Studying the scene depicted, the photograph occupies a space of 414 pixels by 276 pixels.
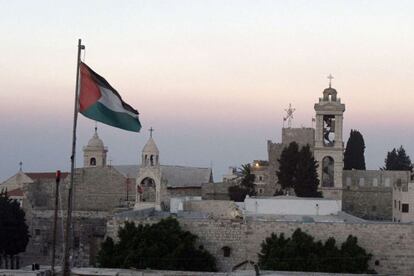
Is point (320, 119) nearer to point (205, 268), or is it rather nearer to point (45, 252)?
point (45, 252)

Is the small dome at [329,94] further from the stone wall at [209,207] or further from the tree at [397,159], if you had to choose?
the tree at [397,159]

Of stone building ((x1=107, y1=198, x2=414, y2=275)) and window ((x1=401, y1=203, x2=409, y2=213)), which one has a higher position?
window ((x1=401, y1=203, x2=409, y2=213))

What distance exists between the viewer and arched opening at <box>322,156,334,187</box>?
46375mm

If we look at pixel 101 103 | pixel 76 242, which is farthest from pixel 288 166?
pixel 101 103

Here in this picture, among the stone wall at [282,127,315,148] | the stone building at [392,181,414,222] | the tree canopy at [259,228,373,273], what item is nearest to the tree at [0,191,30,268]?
the tree canopy at [259,228,373,273]

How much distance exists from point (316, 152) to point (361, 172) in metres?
4.66

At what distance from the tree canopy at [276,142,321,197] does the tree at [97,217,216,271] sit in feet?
59.4

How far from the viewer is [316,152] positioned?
45.7 m

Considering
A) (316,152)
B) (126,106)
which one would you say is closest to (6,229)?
(316,152)

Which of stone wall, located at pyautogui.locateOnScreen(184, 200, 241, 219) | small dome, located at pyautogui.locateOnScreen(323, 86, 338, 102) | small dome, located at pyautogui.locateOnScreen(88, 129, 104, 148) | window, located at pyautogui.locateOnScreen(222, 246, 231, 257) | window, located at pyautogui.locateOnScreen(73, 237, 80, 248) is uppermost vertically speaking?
small dome, located at pyautogui.locateOnScreen(323, 86, 338, 102)

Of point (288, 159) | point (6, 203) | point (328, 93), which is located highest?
point (328, 93)

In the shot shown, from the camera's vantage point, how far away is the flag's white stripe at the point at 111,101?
41.6 feet

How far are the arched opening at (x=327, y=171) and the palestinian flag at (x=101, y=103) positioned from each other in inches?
1350

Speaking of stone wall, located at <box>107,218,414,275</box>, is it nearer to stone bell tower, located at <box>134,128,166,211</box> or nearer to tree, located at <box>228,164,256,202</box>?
stone bell tower, located at <box>134,128,166,211</box>
